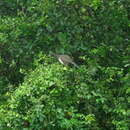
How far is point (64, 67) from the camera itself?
3994 millimetres

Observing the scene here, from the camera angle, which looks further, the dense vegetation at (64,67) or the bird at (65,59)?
the bird at (65,59)

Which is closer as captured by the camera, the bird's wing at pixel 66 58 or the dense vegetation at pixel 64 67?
the dense vegetation at pixel 64 67

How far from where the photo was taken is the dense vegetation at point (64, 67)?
11.9 feet

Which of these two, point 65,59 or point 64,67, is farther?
point 65,59

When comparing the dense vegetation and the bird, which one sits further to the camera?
the bird

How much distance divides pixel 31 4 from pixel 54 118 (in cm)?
215

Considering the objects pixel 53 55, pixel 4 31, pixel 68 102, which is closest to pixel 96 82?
pixel 68 102

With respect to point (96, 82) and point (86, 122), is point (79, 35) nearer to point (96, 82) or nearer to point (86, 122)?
point (96, 82)

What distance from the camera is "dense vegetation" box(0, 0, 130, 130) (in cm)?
363

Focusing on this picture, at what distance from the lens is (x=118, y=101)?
388cm

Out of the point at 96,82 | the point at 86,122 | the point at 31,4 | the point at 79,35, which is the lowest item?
the point at 86,122

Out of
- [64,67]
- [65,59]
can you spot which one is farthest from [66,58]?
[64,67]

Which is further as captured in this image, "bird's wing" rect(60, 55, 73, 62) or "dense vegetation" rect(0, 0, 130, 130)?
"bird's wing" rect(60, 55, 73, 62)

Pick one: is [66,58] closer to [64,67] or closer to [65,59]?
[65,59]
